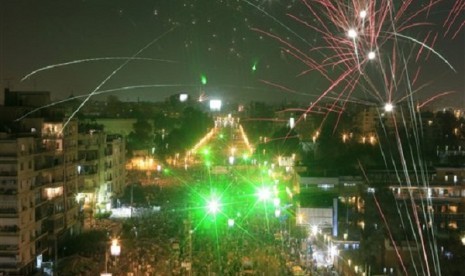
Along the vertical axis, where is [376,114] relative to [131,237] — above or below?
above

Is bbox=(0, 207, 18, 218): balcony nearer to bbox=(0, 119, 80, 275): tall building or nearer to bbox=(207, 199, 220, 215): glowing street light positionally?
bbox=(0, 119, 80, 275): tall building

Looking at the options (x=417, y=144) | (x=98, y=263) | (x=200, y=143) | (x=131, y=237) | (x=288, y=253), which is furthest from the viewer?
(x=200, y=143)

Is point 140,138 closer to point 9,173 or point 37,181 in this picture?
point 37,181

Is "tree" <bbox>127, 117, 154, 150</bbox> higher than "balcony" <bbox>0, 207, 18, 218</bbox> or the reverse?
higher

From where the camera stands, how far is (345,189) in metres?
15.9

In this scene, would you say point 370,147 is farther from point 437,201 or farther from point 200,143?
point 200,143

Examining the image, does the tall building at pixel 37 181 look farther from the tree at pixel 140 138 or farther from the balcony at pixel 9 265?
the tree at pixel 140 138

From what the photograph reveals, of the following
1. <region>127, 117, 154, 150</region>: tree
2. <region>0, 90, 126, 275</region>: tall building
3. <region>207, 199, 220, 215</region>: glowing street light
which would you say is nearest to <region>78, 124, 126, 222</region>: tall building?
<region>0, 90, 126, 275</region>: tall building

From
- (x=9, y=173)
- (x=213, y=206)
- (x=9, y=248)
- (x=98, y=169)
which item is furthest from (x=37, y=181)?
(x=213, y=206)

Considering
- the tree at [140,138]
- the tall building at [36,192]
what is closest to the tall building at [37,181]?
the tall building at [36,192]

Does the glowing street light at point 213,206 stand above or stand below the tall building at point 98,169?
below

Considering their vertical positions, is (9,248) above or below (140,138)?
below

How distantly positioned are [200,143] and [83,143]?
59.7 ft

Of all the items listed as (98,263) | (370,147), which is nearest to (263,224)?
(98,263)
